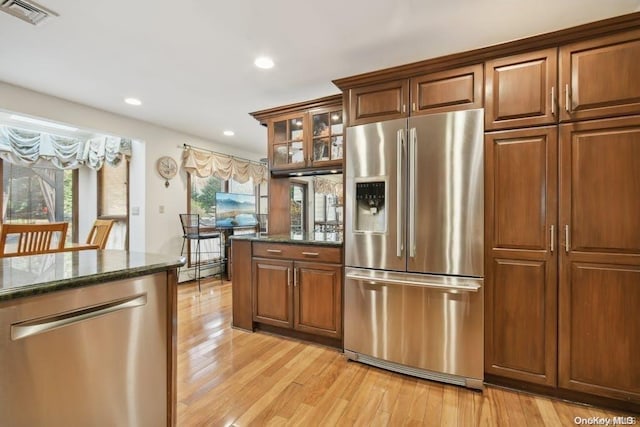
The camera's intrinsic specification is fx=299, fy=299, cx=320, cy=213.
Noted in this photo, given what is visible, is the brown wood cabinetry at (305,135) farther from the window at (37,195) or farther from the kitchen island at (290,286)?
the window at (37,195)

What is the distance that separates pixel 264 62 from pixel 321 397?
2.55 metres

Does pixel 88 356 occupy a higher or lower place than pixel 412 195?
lower

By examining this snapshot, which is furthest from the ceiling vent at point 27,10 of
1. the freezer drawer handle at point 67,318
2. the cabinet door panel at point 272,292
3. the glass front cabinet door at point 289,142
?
the cabinet door panel at point 272,292

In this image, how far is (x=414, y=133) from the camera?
211cm

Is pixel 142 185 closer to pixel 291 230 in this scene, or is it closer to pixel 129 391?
pixel 291 230

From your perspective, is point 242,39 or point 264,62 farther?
point 264,62

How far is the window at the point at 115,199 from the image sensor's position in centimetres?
470

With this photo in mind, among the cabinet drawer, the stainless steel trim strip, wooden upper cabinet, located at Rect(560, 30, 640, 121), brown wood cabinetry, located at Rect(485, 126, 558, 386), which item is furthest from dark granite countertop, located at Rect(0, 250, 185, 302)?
wooden upper cabinet, located at Rect(560, 30, 640, 121)

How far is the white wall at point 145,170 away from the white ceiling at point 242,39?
27 centimetres

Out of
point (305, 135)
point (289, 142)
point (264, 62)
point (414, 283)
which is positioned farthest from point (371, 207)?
point (264, 62)

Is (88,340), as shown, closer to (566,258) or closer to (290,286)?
(290,286)

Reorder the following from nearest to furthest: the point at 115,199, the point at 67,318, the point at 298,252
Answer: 1. the point at 67,318
2. the point at 298,252
3. the point at 115,199

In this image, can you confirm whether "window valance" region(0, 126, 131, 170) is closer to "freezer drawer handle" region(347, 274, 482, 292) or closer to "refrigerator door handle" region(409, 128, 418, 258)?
"freezer drawer handle" region(347, 274, 482, 292)

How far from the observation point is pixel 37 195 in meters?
4.34
